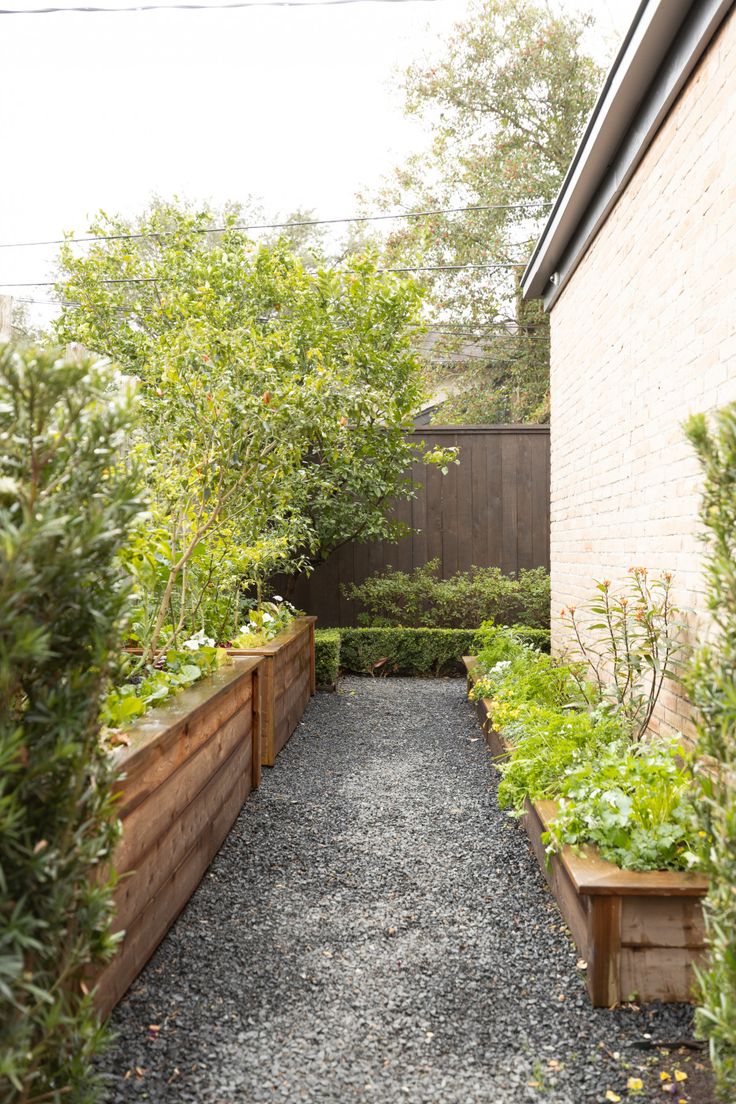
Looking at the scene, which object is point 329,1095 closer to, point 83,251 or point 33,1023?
point 33,1023

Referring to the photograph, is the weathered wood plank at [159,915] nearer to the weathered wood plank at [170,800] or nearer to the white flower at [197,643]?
the weathered wood plank at [170,800]

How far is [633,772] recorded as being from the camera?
2623mm

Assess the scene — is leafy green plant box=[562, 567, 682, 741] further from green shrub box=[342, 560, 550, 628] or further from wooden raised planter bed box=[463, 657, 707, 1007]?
green shrub box=[342, 560, 550, 628]

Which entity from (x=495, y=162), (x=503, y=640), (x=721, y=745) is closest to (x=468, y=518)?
(x=503, y=640)

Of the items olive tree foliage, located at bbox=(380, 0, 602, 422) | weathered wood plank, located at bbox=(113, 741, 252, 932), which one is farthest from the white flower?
olive tree foliage, located at bbox=(380, 0, 602, 422)

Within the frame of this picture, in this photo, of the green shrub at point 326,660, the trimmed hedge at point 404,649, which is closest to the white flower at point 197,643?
the green shrub at point 326,660

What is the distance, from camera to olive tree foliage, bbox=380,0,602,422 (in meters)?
11.9

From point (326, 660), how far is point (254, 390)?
315 cm

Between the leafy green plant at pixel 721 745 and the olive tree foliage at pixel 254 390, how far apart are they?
263 cm

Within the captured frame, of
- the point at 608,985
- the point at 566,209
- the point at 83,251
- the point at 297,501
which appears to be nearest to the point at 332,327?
the point at 297,501

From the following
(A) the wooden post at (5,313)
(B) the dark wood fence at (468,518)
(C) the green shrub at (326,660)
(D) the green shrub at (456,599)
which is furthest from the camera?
(B) the dark wood fence at (468,518)

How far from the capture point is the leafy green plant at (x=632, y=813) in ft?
7.16

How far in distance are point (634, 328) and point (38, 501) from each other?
10.5ft

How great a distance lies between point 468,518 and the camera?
8.57m
